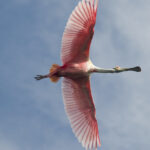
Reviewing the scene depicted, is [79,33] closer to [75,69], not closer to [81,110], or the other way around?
[75,69]

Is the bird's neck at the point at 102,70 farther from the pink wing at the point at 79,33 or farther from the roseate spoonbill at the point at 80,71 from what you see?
the pink wing at the point at 79,33

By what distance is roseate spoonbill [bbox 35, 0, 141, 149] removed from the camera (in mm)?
13867

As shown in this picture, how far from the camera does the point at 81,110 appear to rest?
51.1ft

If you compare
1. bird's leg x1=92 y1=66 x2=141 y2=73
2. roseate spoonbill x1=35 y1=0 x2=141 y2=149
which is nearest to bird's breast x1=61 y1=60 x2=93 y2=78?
roseate spoonbill x1=35 y1=0 x2=141 y2=149

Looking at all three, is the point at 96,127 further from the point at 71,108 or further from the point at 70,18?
the point at 70,18

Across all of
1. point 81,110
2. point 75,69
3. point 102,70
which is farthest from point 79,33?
point 81,110

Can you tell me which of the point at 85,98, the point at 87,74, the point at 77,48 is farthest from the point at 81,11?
the point at 85,98

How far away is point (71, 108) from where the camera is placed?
50.5 feet

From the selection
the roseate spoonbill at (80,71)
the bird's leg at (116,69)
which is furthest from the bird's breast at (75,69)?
the bird's leg at (116,69)

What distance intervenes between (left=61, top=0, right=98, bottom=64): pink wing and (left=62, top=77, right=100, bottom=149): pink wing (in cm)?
96

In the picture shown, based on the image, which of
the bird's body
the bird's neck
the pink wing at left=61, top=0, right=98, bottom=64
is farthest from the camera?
the bird's neck

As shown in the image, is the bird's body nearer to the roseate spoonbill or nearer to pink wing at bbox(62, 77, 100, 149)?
the roseate spoonbill

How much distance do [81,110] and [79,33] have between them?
2908 mm

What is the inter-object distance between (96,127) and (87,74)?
2.04 meters
